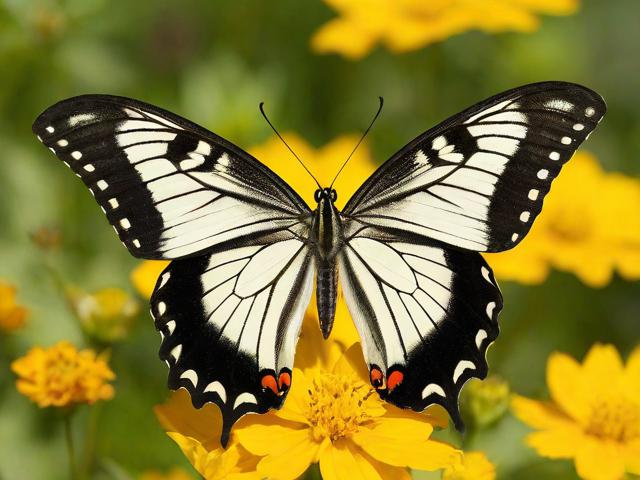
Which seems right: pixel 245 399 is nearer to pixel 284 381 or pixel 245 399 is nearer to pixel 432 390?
pixel 284 381

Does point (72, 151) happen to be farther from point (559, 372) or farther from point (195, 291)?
point (559, 372)

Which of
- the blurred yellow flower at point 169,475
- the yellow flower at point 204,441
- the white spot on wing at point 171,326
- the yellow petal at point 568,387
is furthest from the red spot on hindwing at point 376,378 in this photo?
the blurred yellow flower at point 169,475

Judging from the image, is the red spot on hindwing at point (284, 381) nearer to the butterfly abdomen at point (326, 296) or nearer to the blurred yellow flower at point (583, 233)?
the butterfly abdomen at point (326, 296)

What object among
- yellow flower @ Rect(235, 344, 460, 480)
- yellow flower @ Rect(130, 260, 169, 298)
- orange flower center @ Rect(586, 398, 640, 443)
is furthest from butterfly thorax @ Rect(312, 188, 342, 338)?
orange flower center @ Rect(586, 398, 640, 443)

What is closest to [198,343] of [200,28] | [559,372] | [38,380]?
[38,380]

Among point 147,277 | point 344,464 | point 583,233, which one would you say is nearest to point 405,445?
point 344,464
